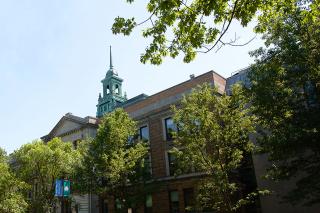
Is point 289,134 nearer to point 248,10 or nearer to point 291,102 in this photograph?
point 291,102

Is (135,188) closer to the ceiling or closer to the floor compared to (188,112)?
closer to the floor

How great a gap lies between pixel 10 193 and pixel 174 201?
46.2 ft

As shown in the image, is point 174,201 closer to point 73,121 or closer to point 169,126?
point 169,126

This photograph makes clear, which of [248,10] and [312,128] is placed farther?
[312,128]

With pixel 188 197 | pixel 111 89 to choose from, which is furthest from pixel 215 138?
pixel 111 89

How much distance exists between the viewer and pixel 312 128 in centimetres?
1542

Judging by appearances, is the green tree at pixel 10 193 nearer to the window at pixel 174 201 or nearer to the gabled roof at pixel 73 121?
the gabled roof at pixel 73 121

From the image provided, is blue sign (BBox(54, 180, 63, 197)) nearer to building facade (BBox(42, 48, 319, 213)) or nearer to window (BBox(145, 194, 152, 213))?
building facade (BBox(42, 48, 319, 213))

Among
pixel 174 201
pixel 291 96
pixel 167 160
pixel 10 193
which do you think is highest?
pixel 291 96

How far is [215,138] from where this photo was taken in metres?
19.3

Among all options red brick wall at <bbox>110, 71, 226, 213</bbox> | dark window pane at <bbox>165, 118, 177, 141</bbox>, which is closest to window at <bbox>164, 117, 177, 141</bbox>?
dark window pane at <bbox>165, 118, 177, 141</bbox>

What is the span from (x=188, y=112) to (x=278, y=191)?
7864 mm

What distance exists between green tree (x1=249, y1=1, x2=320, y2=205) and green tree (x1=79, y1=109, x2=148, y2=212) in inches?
399

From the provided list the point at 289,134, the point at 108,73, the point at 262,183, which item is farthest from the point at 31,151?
the point at 108,73
